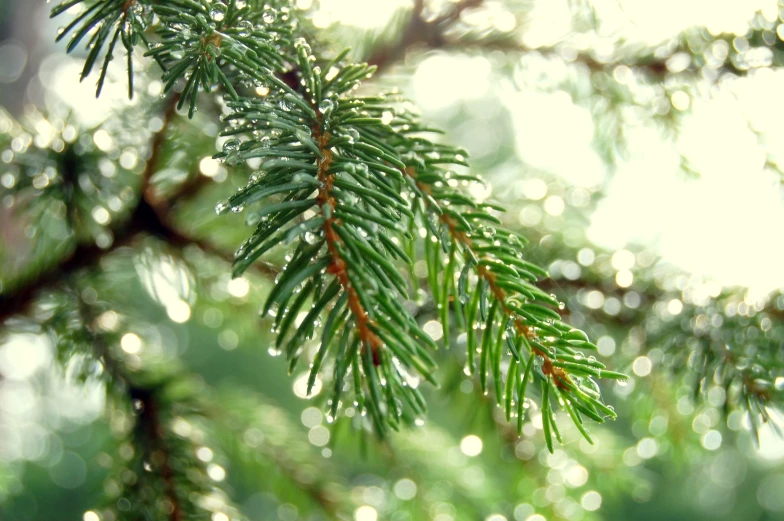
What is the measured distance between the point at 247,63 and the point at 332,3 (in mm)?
211

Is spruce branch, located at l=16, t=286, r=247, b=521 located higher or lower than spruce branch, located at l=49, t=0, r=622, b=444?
lower

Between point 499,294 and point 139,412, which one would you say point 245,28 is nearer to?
point 499,294

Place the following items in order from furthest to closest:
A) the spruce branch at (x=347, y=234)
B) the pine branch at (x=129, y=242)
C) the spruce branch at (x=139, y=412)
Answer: the pine branch at (x=129, y=242)
the spruce branch at (x=139, y=412)
the spruce branch at (x=347, y=234)

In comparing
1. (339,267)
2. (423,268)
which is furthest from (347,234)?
(423,268)

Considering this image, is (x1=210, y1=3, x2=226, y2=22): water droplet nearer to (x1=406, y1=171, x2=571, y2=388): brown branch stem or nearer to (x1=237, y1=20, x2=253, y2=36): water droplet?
(x1=237, y1=20, x2=253, y2=36): water droplet

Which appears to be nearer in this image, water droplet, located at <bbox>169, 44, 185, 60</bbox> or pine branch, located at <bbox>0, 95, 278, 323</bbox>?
water droplet, located at <bbox>169, 44, 185, 60</bbox>

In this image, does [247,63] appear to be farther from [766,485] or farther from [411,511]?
[766,485]

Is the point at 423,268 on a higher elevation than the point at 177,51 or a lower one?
lower

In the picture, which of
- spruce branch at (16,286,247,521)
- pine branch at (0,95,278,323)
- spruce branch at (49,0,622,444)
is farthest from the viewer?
pine branch at (0,95,278,323)

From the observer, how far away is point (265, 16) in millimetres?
314

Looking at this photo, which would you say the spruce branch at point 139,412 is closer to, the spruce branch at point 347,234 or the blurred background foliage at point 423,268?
the blurred background foliage at point 423,268

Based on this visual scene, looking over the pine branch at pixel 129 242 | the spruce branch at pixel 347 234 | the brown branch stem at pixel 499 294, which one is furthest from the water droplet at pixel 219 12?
the pine branch at pixel 129 242

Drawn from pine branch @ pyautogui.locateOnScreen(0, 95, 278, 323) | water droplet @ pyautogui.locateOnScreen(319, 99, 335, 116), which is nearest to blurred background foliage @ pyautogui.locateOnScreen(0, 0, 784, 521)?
pine branch @ pyautogui.locateOnScreen(0, 95, 278, 323)

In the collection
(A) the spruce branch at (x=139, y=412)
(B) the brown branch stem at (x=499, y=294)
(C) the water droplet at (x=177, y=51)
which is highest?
(C) the water droplet at (x=177, y=51)
